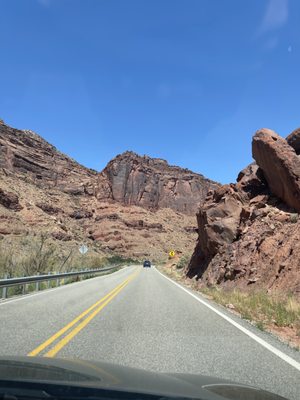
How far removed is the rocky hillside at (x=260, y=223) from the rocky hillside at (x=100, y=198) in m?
57.5

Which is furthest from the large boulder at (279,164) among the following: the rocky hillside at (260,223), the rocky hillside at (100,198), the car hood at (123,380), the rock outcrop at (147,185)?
the rock outcrop at (147,185)

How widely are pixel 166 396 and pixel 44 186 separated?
134487 millimetres

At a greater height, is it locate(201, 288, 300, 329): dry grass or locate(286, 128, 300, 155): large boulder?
locate(286, 128, 300, 155): large boulder

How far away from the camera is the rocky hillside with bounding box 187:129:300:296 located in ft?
71.7

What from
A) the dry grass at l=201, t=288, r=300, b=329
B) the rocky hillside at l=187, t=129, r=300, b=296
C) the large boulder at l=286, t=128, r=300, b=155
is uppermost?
the large boulder at l=286, t=128, r=300, b=155

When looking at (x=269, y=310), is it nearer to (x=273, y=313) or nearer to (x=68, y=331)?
(x=273, y=313)

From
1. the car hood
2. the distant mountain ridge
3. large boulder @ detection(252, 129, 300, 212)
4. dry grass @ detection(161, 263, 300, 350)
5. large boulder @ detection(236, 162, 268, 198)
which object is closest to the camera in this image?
the car hood

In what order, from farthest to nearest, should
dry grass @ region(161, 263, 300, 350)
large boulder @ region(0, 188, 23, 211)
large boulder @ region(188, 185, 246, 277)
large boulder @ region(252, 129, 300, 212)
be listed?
large boulder @ region(0, 188, 23, 211) < large boulder @ region(188, 185, 246, 277) < large boulder @ region(252, 129, 300, 212) < dry grass @ region(161, 263, 300, 350)

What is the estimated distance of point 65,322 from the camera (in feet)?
38.3

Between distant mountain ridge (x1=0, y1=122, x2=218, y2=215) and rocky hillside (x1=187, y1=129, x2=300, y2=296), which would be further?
distant mountain ridge (x1=0, y1=122, x2=218, y2=215)

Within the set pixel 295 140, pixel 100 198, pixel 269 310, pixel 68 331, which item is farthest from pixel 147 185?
pixel 68 331

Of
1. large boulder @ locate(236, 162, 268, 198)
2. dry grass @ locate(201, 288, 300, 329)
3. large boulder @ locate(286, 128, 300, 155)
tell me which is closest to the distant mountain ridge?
large boulder @ locate(236, 162, 268, 198)

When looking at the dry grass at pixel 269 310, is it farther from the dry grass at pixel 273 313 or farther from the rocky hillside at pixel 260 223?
the rocky hillside at pixel 260 223

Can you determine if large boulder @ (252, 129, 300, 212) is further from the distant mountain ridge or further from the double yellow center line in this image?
the distant mountain ridge
